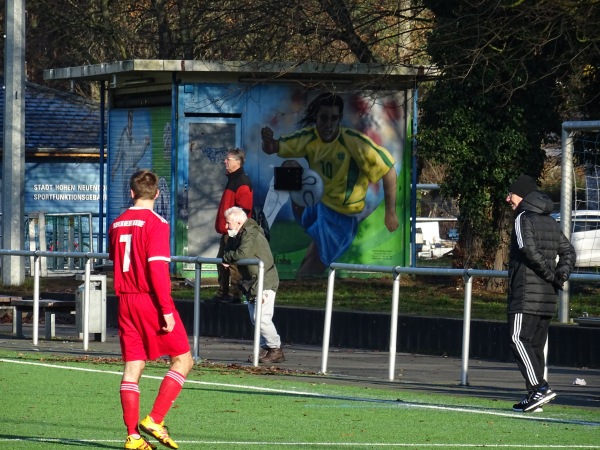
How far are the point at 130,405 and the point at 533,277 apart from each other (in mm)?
3971

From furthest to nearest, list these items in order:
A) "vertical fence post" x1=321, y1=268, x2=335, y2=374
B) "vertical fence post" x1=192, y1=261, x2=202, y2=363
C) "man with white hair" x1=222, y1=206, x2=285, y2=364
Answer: "vertical fence post" x1=192, y1=261, x2=202, y2=363, "man with white hair" x1=222, y1=206, x2=285, y2=364, "vertical fence post" x1=321, y1=268, x2=335, y2=374

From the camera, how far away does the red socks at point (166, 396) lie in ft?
28.4

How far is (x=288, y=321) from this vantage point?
18.3 m

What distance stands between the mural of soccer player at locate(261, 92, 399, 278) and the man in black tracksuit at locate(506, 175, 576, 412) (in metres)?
12.0

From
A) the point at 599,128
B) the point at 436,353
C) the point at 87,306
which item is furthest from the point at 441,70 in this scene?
the point at 87,306

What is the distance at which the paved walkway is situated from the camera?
12.9 metres

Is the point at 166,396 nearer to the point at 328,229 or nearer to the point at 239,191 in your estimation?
the point at 239,191

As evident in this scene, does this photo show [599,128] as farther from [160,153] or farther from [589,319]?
[160,153]

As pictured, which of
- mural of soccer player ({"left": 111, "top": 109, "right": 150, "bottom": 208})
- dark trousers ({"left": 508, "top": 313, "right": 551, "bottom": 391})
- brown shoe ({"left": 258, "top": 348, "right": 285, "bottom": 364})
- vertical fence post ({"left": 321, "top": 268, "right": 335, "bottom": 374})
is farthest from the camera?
mural of soccer player ({"left": 111, "top": 109, "right": 150, "bottom": 208})

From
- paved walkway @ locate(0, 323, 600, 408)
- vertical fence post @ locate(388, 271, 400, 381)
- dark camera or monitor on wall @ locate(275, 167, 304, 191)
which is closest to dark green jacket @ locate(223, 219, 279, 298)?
paved walkway @ locate(0, 323, 600, 408)

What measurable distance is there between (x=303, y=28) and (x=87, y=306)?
28.0ft

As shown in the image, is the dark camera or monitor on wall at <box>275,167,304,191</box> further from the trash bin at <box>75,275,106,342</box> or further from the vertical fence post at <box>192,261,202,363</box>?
the vertical fence post at <box>192,261,202,363</box>

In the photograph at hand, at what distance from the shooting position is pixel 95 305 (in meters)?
16.9

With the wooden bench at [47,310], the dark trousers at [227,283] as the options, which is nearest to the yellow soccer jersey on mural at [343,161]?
the dark trousers at [227,283]
